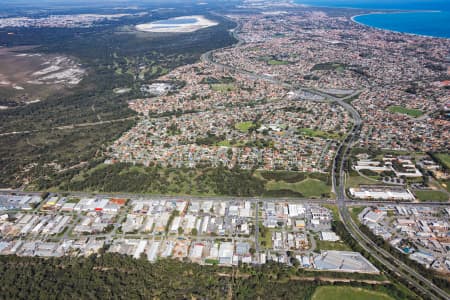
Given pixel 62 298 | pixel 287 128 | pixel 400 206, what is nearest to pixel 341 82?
pixel 287 128

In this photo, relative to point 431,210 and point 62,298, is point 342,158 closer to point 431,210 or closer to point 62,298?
point 431,210

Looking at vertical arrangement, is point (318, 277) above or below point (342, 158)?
below

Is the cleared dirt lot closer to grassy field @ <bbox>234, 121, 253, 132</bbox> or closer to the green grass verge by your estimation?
grassy field @ <bbox>234, 121, 253, 132</bbox>

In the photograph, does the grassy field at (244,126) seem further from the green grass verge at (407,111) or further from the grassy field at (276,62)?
the grassy field at (276,62)

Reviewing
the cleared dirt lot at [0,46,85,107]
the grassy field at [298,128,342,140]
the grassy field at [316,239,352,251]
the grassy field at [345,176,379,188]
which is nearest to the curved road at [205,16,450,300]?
the grassy field at [345,176,379,188]

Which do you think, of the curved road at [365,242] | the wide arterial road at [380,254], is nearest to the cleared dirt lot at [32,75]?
the curved road at [365,242]

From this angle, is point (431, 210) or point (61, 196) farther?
point (61, 196)
